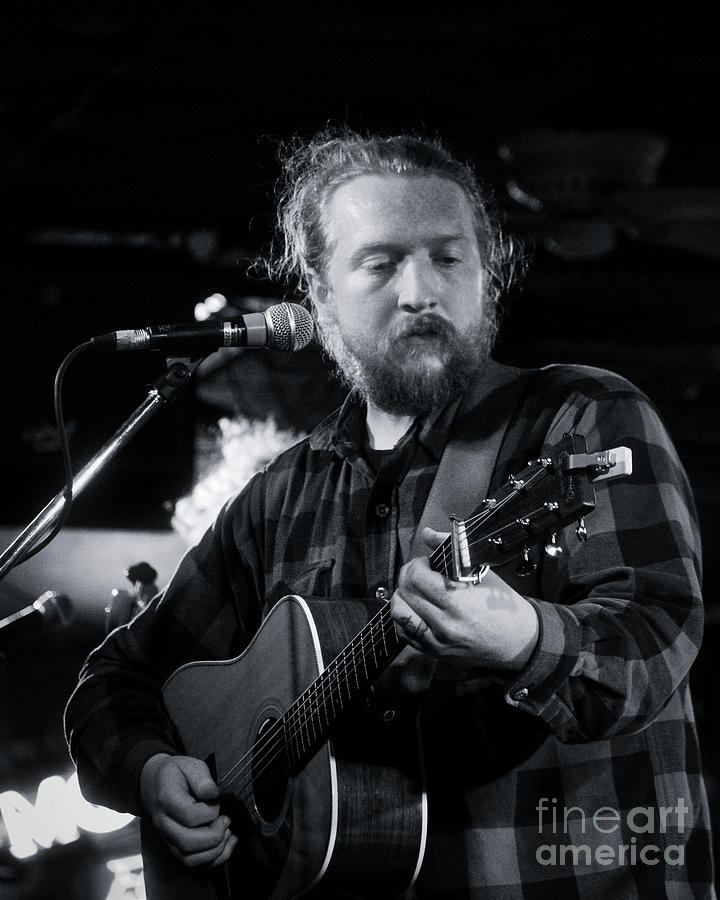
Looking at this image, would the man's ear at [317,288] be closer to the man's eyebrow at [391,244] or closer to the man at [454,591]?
the man at [454,591]

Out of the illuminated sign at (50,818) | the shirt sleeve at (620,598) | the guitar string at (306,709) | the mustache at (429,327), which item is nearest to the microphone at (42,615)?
the illuminated sign at (50,818)

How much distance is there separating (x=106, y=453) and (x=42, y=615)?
5.48 ft

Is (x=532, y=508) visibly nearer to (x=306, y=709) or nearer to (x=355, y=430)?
(x=306, y=709)

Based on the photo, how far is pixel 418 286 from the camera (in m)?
2.23

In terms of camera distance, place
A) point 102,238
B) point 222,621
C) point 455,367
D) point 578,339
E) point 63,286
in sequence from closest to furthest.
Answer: point 455,367, point 222,621, point 63,286, point 102,238, point 578,339

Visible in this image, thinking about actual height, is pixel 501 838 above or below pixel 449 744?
below

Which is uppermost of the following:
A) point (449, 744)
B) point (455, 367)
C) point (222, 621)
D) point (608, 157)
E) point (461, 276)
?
point (608, 157)

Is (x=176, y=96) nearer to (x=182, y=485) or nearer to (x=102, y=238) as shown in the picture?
(x=102, y=238)

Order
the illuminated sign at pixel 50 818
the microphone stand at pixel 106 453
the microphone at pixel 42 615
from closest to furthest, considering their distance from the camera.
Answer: the microphone stand at pixel 106 453, the microphone at pixel 42 615, the illuminated sign at pixel 50 818

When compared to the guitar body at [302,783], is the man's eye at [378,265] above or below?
above

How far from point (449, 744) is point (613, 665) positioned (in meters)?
0.40

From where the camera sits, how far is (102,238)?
18.0 feet

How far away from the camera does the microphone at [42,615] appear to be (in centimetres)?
345

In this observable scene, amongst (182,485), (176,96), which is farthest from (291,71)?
(182,485)
